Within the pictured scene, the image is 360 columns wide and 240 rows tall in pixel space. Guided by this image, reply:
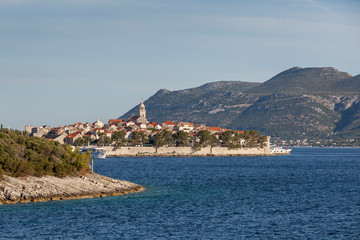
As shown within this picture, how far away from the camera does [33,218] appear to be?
40.6m

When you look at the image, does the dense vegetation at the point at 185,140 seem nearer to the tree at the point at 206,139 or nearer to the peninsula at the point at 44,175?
the tree at the point at 206,139

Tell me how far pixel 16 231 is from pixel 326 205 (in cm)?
2801

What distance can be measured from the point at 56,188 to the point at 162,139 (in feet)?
393

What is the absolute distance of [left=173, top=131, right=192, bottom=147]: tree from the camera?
17188 centimetres

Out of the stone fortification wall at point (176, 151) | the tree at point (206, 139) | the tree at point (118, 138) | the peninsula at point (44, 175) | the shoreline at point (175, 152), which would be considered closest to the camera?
the peninsula at point (44, 175)

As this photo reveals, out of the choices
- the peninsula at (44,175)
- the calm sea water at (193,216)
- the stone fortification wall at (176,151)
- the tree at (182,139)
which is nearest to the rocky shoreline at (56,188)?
the peninsula at (44,175)

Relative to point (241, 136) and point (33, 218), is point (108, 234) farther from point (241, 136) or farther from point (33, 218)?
point (241, 136)

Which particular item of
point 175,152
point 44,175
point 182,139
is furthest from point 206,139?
point 44,175

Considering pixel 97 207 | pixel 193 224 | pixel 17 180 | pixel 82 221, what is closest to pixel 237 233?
pixel 193 224

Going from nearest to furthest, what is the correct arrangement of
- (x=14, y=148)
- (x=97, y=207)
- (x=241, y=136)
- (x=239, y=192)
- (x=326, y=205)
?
(x=97, y=207) < (x=326, y=205) < (x=14, y=148) < (x=239, y=192) < (x=241, y=136)

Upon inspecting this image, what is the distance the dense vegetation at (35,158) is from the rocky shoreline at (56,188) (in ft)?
3.52

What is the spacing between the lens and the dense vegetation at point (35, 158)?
53.3m

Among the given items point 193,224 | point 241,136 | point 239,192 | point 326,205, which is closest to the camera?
point 193,224

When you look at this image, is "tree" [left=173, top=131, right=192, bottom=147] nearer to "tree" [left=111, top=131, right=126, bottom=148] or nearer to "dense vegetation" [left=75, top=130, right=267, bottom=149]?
"dense vegetation" [left=75, top=130, right=267, bottom=149]
